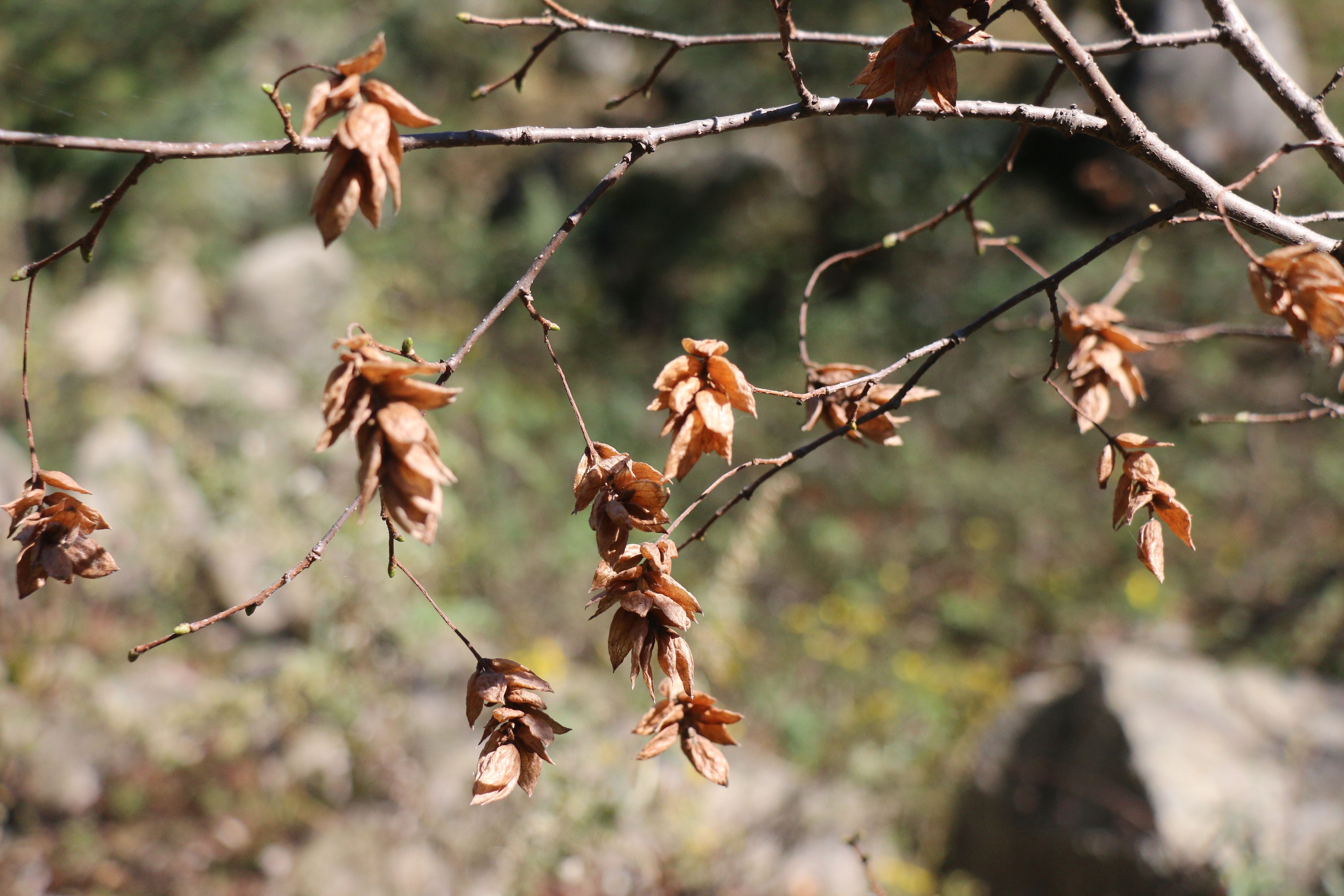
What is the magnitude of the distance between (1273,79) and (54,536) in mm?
1298

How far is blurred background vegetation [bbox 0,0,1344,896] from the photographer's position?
287 centimetres

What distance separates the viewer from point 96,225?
1.95 feet

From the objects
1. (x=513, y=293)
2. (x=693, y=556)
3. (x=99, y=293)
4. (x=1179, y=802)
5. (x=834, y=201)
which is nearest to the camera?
(x=513, y=293)

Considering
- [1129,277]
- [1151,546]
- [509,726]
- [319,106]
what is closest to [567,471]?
[1129,277]

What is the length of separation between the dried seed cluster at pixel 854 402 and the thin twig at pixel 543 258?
1.06ft

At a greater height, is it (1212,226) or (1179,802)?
(1212,226)

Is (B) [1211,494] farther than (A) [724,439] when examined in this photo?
Yes

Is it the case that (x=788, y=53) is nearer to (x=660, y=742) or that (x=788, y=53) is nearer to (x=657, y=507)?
(x=657, y=507)

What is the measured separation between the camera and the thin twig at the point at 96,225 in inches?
23.1

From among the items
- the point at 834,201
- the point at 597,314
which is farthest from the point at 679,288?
the point at 834,201

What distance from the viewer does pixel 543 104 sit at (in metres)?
7.59

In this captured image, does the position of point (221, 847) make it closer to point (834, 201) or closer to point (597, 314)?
point (597, 314)

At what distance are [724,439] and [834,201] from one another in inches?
201

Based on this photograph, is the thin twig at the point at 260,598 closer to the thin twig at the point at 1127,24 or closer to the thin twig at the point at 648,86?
the thin twig at the point at 648,86
